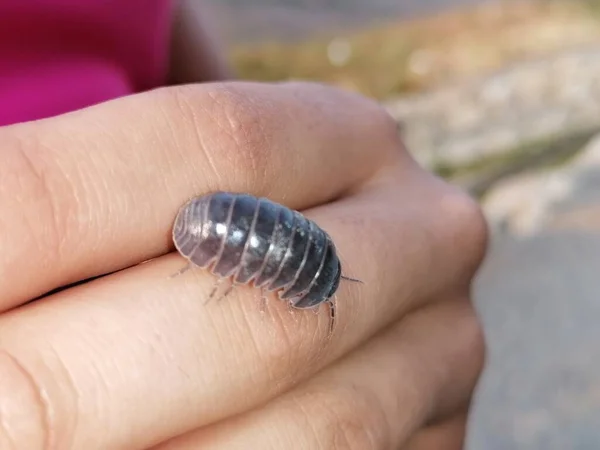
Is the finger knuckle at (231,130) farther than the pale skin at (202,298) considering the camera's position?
Yes

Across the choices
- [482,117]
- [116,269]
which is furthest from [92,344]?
[482,117]

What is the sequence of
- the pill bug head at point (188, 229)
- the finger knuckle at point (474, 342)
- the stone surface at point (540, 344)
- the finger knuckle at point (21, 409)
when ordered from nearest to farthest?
the finger knuckle at point (21, 409)
the pill bug head at point (188, 229)
the finger knuckle at point (474, 342)
the stone surface at point (540, 344)

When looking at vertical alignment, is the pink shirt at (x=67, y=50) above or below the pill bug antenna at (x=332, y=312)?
above

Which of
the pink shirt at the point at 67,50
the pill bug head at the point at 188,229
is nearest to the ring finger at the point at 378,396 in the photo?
the pill bug head at the point at 188,229

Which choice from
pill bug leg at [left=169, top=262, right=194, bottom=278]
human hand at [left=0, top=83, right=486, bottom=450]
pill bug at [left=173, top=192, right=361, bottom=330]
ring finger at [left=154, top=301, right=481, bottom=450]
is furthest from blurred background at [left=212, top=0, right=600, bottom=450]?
pill bug leg at [left=169, top=262, right=194, bottom=278]

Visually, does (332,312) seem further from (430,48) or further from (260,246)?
(430,48)

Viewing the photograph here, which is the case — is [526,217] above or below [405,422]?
below

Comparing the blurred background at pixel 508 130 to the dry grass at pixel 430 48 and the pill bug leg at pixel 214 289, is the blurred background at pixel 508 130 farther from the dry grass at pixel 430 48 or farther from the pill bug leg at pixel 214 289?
the pill bug leg at pixel 214 289

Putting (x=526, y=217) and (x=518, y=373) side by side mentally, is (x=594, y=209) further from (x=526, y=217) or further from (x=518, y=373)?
(x=518, y=373)
